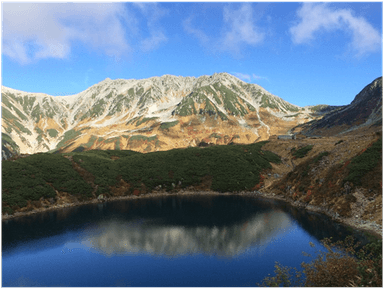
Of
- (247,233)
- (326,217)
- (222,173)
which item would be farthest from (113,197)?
(326,217)

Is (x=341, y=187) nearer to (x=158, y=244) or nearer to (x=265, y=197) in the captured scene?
(x=265, y=197)

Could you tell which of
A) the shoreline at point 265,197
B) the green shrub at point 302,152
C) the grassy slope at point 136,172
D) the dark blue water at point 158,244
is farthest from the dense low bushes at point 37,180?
the green shrub at point 302,152

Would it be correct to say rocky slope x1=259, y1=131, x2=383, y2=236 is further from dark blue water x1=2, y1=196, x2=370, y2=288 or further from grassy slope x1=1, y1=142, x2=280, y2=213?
grassy slope x1=1, y1=142, x2=280, y2=213

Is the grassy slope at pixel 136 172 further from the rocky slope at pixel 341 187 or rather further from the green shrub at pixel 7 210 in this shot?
the rocky slope at pixel 341 187

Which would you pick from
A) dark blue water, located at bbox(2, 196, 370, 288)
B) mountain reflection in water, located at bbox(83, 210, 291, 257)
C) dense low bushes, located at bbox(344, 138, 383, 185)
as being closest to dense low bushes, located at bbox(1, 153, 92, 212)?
dark blue water, located at bbox(2, 196, 370, 288)

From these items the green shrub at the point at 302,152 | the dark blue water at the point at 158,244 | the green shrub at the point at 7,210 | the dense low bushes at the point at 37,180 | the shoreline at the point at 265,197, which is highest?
the green shrub at the point at 302,152

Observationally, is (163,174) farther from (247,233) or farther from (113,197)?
(247,233)
